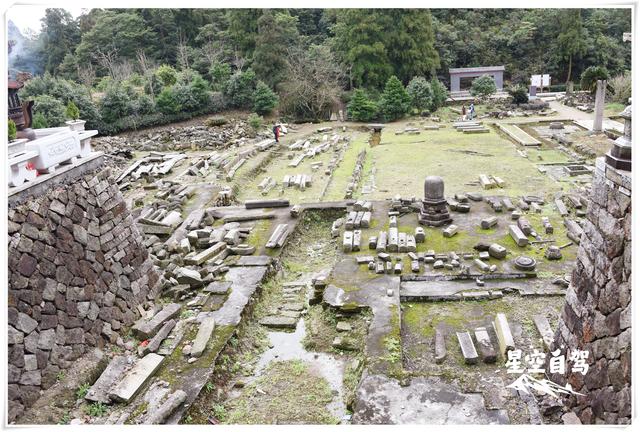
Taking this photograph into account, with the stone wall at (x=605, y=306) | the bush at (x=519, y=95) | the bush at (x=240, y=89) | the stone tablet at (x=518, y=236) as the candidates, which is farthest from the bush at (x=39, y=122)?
the bush at (x=519, y=95)

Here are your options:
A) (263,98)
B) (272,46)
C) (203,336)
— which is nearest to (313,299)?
(203,336)

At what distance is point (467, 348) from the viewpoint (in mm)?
7781

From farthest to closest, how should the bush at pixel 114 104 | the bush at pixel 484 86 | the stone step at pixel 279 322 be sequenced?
the bush at pixel 484 86
the bush at pixel 114 104
the stone step at pixel 279 322

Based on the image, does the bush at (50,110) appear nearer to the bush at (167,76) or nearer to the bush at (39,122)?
→ the bush at (39,122)

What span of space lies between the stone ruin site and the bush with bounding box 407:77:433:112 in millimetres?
17096

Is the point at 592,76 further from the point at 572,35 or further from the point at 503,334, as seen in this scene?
the point at 503,334

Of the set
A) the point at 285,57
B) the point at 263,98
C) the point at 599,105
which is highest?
the point at 285,57

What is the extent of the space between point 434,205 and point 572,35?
109 feet

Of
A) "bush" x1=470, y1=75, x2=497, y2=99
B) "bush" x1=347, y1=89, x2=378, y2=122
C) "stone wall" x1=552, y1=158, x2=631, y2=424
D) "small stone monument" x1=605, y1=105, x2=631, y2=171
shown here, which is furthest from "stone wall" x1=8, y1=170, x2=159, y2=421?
"bush" x1=470, y1=75, x2=497, y2=99

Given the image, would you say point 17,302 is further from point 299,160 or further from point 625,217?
point 299,160

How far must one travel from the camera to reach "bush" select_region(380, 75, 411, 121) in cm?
3127

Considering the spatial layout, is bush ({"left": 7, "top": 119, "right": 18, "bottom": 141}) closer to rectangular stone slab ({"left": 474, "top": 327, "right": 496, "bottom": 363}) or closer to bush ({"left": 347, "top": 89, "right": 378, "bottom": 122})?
rectangular stone slab ({"left": 474, "top": 327, "right": 496, "bottom": 363})

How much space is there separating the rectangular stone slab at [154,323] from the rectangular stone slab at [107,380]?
2.01 ft

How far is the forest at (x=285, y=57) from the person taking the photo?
3125 cm
